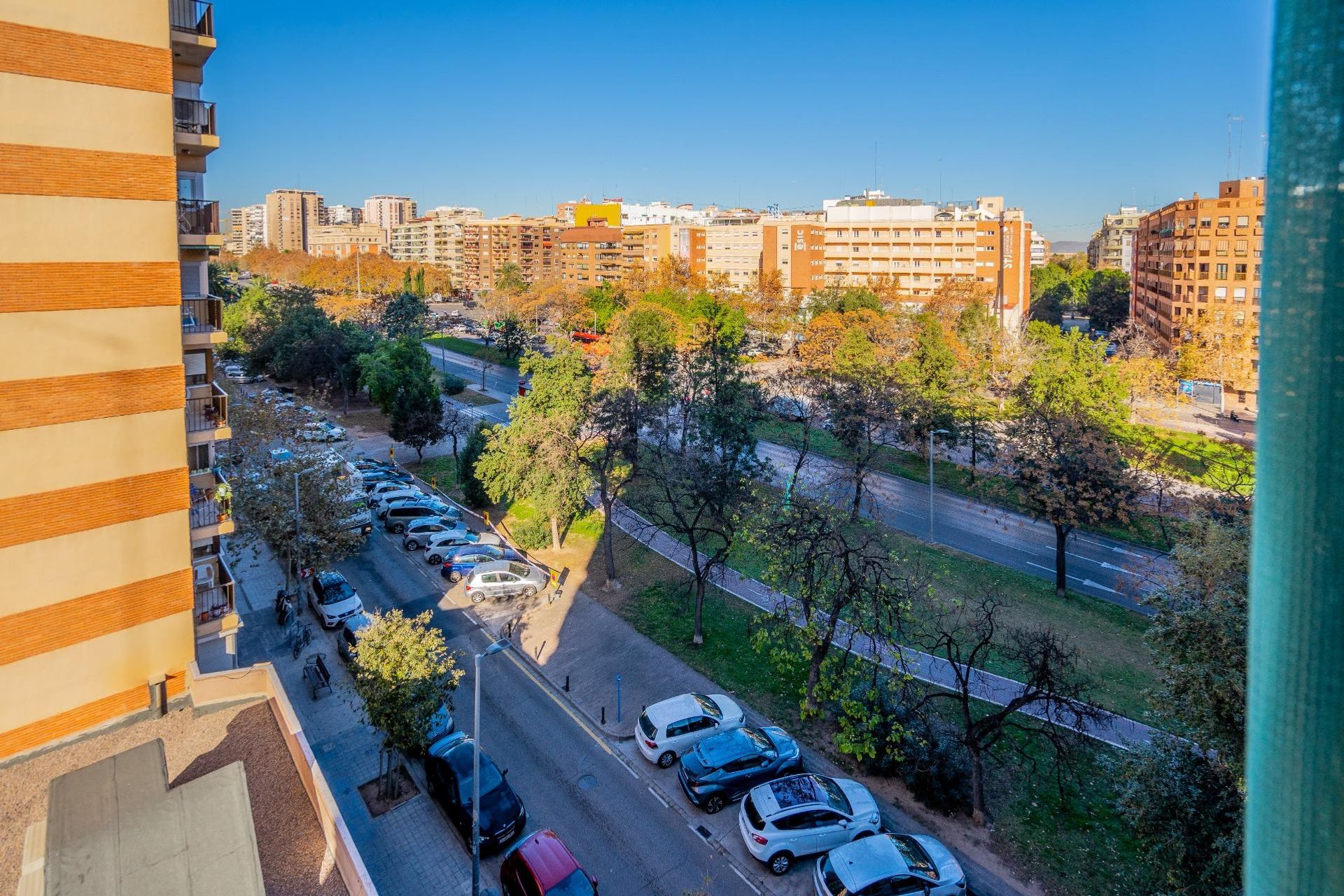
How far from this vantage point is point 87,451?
11.4m

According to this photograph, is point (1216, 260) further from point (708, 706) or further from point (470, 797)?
point (470, 797)

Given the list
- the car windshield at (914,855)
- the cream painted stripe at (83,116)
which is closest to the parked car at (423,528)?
the cream painted stripe at (83,116)

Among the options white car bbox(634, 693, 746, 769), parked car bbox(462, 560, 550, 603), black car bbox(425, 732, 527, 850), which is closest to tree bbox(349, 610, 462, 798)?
black car bbox(425, 732, 527, 850)

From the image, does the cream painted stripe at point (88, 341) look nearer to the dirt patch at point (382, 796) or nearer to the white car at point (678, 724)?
the dirt patch at point (382, 796)

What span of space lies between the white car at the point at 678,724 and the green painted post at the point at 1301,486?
12.6 meters

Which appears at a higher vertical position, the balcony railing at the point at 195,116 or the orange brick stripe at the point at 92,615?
the balcony railing at the point at 195,116

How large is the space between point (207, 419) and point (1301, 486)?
52.0 ft

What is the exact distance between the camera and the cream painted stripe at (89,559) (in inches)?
431

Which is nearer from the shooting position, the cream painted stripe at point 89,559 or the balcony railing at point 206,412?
the cream painted stripe at point 89,559

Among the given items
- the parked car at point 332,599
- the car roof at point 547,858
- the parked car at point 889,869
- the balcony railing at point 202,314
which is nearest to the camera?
the parked car at point 889,869

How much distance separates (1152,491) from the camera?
23.4 m

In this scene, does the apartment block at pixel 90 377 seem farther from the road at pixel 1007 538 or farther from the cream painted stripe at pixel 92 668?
the road at pixel 1007 538

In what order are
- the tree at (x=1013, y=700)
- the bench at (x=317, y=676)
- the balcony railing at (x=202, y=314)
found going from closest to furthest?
the tree at (x=1013, y=700) → the balcony railing at (x=202, y=314) → the bench at (x=317, y=676)

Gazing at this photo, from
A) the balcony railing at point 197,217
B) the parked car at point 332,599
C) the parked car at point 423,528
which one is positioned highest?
the balcony railing at point 197,217
